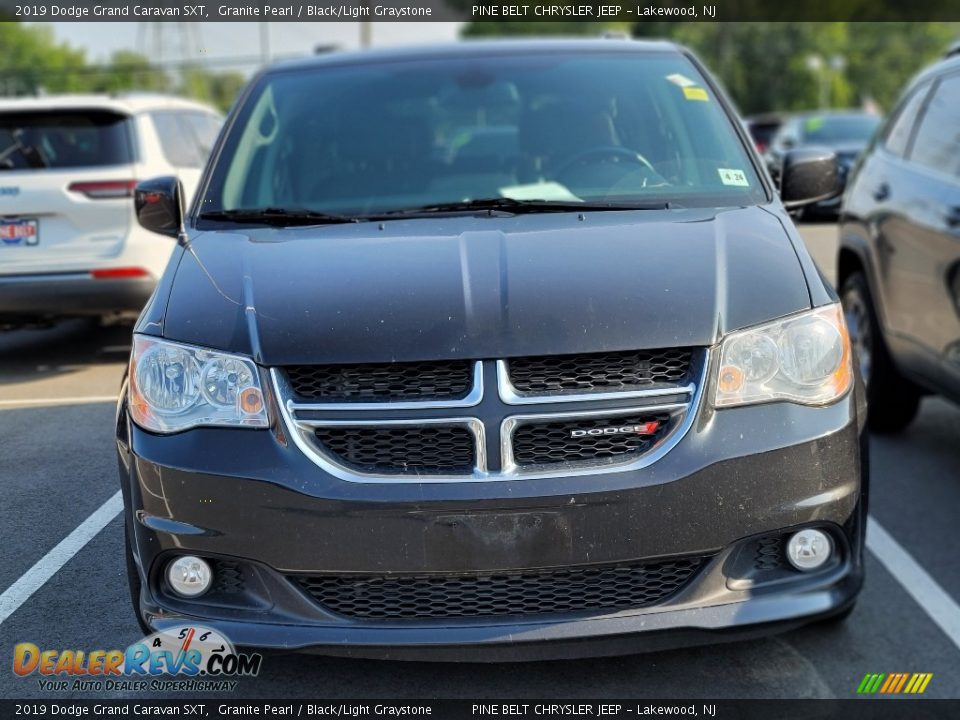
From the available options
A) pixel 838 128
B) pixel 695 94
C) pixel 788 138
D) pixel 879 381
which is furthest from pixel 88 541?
pixel 788 138

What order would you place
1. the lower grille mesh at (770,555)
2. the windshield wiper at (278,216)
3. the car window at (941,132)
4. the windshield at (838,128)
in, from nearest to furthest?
the lower grille mesh at (770,555) < the windshield wiper at (278,216) < the car window at (941,132) < the windshield at (838,128)

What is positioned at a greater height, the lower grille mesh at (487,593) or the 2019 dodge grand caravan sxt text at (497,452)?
the 2019 dodge grand caravan sxt text at (497,452)

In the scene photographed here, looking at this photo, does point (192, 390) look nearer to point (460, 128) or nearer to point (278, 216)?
point (278, 216)

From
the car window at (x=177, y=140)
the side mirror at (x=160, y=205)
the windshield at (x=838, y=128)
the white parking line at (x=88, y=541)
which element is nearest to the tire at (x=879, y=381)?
the white parking line at (x=88, y=541)

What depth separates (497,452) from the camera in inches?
109

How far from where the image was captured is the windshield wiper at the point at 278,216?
12.4ft

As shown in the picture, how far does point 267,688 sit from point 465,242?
4.42 feet

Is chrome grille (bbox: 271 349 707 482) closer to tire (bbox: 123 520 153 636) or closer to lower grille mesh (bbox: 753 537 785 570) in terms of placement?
lower grille mesh (bbox: 753 537 785 570)

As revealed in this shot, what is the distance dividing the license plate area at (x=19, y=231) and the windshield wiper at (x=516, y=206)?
3.65 metres

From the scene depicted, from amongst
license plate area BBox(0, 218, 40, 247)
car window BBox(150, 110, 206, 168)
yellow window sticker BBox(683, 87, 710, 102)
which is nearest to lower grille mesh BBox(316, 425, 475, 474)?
yellow window sticker BBox(683, 87, 710, 102)

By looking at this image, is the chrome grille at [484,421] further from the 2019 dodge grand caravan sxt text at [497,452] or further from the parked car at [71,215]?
the parked car at [71,215]

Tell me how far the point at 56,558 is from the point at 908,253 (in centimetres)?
360

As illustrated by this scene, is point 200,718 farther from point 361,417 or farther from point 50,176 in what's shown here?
point 50,176

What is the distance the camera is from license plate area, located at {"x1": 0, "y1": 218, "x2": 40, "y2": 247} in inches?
267
